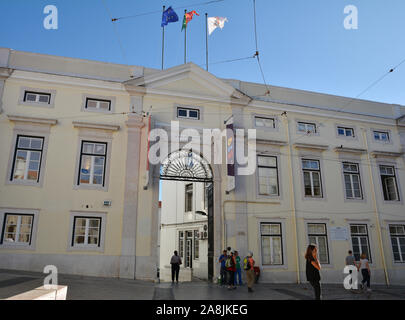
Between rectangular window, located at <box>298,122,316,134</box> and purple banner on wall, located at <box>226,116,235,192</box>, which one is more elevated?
rectangular window, located at <box>298,122,316,134</box>

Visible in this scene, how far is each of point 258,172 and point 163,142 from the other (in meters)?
4.89

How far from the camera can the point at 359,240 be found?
53.0 ft

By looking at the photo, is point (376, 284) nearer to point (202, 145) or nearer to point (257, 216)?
point (257, 216)

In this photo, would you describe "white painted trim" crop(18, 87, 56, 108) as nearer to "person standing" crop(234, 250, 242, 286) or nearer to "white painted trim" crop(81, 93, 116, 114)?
"white painted trim" crop(81, 93, 116, 114)

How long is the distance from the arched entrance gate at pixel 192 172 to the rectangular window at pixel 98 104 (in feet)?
12.0

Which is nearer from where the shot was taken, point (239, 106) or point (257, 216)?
point (257, 216)

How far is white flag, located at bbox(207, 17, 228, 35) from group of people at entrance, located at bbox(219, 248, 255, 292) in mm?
10552

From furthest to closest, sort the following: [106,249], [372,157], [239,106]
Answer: [372,157] → [239,106] → [106,249]

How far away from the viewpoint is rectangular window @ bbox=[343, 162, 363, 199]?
16.9 m

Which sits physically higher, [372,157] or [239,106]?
[239,106]

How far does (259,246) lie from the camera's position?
573 inches

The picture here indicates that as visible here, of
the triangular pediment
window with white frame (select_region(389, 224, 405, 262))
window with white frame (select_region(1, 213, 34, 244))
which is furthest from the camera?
window with white frame (select_region(389, 224, 405, 262))

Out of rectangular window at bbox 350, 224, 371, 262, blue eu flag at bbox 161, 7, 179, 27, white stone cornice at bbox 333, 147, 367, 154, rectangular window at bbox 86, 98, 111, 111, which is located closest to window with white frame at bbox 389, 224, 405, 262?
rectangular window at bbox 350, 224, 371, 262
